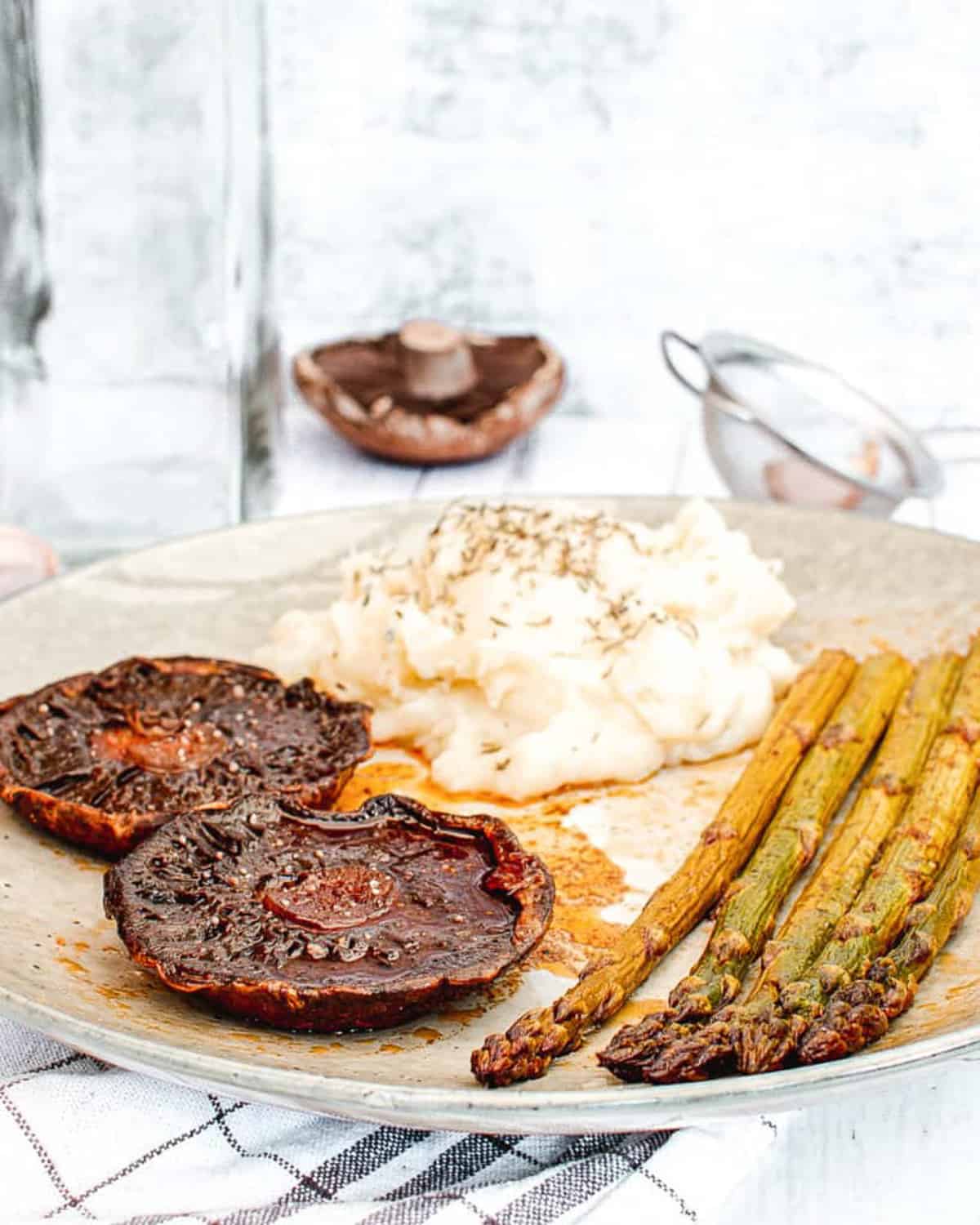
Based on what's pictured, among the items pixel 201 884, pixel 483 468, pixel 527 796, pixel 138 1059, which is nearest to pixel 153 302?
pixel 483 468

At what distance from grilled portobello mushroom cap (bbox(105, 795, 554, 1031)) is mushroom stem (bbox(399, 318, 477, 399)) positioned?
135 inches

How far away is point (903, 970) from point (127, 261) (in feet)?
11.6

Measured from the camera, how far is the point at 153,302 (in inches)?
214

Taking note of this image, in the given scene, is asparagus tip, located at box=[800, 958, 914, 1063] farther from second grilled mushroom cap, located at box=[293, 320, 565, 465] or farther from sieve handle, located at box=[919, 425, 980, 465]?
sieve handle, located at box=[919, 425, 980, 465]

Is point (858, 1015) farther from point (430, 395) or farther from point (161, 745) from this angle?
point (430, 395)

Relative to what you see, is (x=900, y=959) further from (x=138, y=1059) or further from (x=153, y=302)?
(x=153, y=302)

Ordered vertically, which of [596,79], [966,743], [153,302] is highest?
[596,79]

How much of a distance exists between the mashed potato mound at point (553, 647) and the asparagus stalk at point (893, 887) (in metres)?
0.59

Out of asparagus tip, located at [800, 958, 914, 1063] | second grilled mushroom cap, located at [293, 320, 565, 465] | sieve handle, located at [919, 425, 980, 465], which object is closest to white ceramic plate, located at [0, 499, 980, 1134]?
asparagus tip, located at [800, 958, 914, 1063]

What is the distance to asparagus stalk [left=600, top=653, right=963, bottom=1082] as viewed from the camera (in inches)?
105

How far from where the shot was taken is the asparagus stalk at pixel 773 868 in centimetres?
272

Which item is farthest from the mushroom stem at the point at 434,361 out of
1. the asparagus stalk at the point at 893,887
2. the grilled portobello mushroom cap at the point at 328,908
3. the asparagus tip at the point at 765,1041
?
the asparagus tip at the point at 765,1041

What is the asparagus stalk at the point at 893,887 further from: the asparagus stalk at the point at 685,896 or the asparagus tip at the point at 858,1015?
the asparagus stalk at the point at 685,896

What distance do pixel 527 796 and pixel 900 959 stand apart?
1.16 meters
